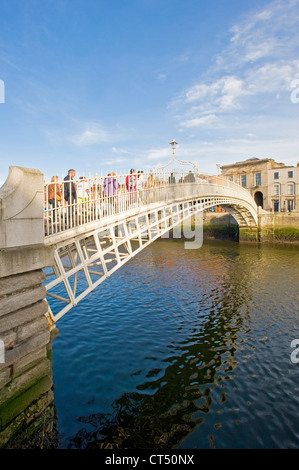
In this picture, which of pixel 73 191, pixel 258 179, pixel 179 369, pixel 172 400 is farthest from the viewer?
pixel 258 179

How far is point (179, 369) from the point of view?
7.77 m

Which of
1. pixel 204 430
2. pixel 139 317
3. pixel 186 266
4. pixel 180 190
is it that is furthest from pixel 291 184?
pixel 204 430

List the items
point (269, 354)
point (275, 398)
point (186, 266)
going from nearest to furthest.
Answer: point (275, 398)
point (269, 354)
point (186, 266)

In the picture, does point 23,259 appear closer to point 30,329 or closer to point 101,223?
point 30,329

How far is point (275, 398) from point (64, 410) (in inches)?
191

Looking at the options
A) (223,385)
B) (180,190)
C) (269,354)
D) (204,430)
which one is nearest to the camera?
(204,430)

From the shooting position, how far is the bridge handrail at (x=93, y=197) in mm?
6773

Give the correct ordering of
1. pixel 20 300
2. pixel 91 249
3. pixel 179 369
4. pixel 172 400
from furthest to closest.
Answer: pixel 91 249
pixel 179 369
pixel 172 400
pixel 20 300

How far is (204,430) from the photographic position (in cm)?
555

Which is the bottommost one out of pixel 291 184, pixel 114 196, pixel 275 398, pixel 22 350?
pixel 275 398

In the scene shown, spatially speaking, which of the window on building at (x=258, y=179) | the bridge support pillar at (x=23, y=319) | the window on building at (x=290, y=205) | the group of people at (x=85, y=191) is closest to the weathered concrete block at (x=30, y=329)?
the bridge support pillar at (x=23, y=319)

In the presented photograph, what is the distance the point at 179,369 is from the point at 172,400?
52.9 inches

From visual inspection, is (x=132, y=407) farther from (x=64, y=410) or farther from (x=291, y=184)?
(x=291, y=184)

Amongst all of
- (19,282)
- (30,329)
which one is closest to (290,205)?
(30,329)
